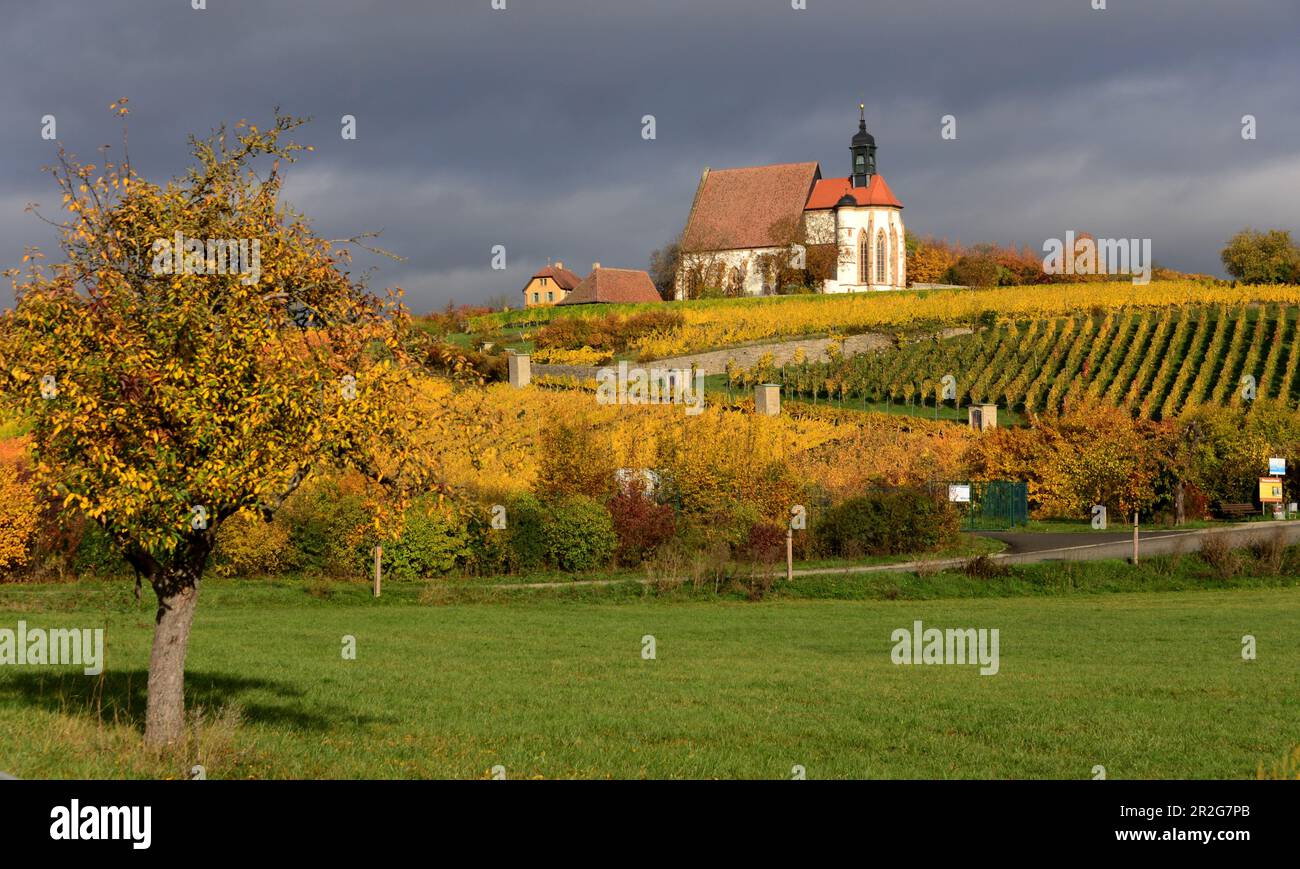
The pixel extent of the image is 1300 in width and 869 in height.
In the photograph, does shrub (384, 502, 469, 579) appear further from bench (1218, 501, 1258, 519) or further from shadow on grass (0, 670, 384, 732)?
bench (1218, 501, 1258, 519)

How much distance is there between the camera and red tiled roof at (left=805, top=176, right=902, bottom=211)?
110 metres

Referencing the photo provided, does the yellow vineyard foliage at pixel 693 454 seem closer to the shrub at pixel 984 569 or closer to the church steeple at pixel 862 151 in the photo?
the shrub at pixel 984 569

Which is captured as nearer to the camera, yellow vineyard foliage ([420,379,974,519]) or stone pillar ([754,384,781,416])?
yellow vineyard foliage ([420,379,974,519])

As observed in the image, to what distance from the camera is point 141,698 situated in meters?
13.6

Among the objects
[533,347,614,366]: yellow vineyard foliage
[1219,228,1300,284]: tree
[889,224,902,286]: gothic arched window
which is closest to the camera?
[533,347,614,366]: yellow vineyard foliage

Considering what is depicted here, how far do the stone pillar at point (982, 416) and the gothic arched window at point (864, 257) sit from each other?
48.9 metres

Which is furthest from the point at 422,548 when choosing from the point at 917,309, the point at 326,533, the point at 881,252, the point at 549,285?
the point at 549,285

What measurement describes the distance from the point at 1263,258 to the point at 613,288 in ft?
182

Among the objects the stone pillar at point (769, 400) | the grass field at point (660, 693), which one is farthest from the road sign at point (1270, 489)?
the stone pillar at point (769, 400)

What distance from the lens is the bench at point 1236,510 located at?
151 feet

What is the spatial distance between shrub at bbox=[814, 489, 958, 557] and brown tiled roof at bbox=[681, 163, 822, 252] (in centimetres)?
7642

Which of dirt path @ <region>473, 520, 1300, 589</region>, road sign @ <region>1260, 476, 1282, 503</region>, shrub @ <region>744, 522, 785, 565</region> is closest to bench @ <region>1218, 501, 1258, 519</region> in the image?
road sign @ <region>1260, 476, 1282, 503</region>
